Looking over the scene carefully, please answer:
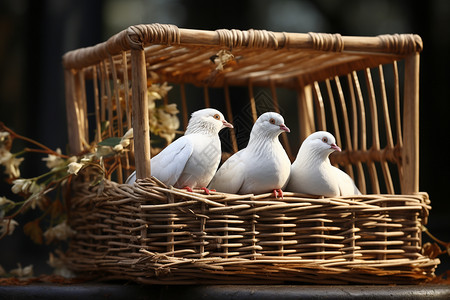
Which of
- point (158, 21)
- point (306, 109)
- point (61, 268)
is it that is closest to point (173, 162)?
point (61, 268)

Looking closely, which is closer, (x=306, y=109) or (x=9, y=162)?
(x=9, y=162)

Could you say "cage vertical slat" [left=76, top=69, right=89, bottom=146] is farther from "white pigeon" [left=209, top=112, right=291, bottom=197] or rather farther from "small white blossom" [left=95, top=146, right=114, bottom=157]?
"white pigeon" [left=209, top=112, right=291, bottom=197]

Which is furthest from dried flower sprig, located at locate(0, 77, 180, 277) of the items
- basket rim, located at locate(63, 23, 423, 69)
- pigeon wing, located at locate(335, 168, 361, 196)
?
pigeon wing, located at locate(335, 168, 361, 196)

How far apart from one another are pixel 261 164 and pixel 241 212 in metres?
0.11

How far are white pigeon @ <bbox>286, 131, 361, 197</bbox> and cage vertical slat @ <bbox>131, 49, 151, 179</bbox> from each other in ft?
1.03

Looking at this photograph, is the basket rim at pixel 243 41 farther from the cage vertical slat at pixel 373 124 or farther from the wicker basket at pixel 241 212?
the cage vertical slat at pixel 373 124

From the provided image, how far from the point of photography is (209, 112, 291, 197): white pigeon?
47.4 inches

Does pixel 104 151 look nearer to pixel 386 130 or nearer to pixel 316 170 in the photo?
pixel 316 170

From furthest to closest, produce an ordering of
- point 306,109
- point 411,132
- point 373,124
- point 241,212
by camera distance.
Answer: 1. point 306,109
2. point 373,124
3. point 411,132
4. point 241,212

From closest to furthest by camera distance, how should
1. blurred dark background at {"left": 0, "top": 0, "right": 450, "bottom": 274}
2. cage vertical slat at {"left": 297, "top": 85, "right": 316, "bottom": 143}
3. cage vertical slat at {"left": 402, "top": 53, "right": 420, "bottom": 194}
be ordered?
cage vertical slat at {"left": 402, "top": 53, "right": 420, "bottom": 194}, cage vertical slat at {"left": 297, "top": 85, "right": 316, "bottom": 143}, blurred dark background at {"left": 0, "top": 0, "right": 450, "bottom": 274}

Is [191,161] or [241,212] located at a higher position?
[191,161]

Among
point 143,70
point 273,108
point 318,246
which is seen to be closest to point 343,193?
point 318,246

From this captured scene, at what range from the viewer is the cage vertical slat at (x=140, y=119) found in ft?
3.83

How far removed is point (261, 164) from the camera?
121cm
